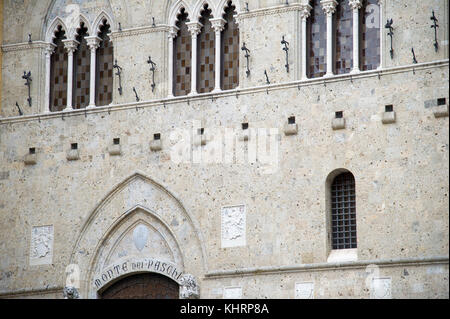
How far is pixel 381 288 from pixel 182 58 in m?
6.98

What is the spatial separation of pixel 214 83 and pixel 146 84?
1.59 meters

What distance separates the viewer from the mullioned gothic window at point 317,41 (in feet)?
94.7

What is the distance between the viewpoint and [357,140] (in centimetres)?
2789

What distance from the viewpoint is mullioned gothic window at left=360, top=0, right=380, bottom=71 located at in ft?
92.9

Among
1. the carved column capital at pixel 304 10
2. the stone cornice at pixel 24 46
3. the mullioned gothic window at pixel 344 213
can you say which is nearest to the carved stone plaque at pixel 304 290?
the mullioned gothic window at pixel 344 213

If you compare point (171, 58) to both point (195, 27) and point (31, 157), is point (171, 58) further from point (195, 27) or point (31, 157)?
point (31, 157)

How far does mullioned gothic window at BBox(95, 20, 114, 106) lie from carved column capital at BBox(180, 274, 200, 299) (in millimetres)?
4736

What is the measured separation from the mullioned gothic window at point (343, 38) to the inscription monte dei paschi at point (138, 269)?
538cm

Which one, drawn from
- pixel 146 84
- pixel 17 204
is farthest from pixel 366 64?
pixel 17 204

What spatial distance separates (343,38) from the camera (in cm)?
2870

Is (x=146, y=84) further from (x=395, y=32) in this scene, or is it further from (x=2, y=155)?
(x=395, y=32)

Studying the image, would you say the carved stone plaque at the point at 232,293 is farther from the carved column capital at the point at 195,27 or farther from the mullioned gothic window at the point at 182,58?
the carved column capital at the point at 195,27

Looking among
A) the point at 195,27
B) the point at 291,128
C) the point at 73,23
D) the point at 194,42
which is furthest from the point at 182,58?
the point at 291,128
